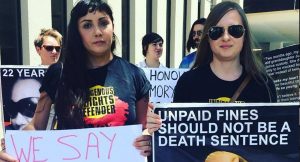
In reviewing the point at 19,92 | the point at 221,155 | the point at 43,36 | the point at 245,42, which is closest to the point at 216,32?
the point at 245,42

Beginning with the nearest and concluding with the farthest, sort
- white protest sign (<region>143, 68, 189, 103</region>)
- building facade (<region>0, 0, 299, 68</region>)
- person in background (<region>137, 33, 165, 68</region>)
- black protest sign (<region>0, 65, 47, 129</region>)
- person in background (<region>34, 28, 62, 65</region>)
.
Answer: black protest sign (<region>0, 65, 47, 129</region>) < person in background (<region>34, 28, 62, 65</region>) < white protest sign (<region>143, 68, 189, 103</region>) < person in background (<region>137, 33, 165, 68</region>) < building facade (<region>0, 0, 299, 68</region>)

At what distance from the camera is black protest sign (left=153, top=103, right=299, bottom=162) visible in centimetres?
185

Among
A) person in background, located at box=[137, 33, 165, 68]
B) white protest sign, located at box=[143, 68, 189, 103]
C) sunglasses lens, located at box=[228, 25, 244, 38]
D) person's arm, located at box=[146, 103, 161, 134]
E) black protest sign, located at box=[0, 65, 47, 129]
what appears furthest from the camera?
person in background, located at box=[137, 33, 165, 68]

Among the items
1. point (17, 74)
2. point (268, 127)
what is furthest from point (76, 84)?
point (17, 74)

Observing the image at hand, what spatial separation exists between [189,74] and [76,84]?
22.8 inches

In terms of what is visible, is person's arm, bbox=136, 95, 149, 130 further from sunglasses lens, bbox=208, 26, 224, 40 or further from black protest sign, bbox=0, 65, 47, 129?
black protest sign, bbox=0, 65, 47, 129

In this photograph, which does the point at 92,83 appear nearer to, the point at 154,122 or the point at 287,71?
the point at 154,122

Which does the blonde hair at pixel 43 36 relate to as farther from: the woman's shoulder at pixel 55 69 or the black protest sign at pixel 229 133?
the black protest sign at pixel 229 133

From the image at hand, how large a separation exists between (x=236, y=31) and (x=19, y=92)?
1896 millimetres

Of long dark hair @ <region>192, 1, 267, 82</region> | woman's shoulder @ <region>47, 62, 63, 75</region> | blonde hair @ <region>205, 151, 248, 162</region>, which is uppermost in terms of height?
long dark hair @ <region>192, 1, 267, 82</region>

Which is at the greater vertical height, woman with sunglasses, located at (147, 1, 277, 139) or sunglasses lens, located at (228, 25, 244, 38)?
sunglasses lens, located at (228, 25, 244, 38)

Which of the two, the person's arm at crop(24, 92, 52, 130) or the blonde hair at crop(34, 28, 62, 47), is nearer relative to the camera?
the person's arm at crop(24, 92, 52, 130)

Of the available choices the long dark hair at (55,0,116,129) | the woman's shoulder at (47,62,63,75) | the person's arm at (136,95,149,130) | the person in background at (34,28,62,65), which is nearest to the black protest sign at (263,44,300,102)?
the person's arm at (136,95,149,130)

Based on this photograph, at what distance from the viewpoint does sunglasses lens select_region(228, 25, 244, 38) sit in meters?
1.95
